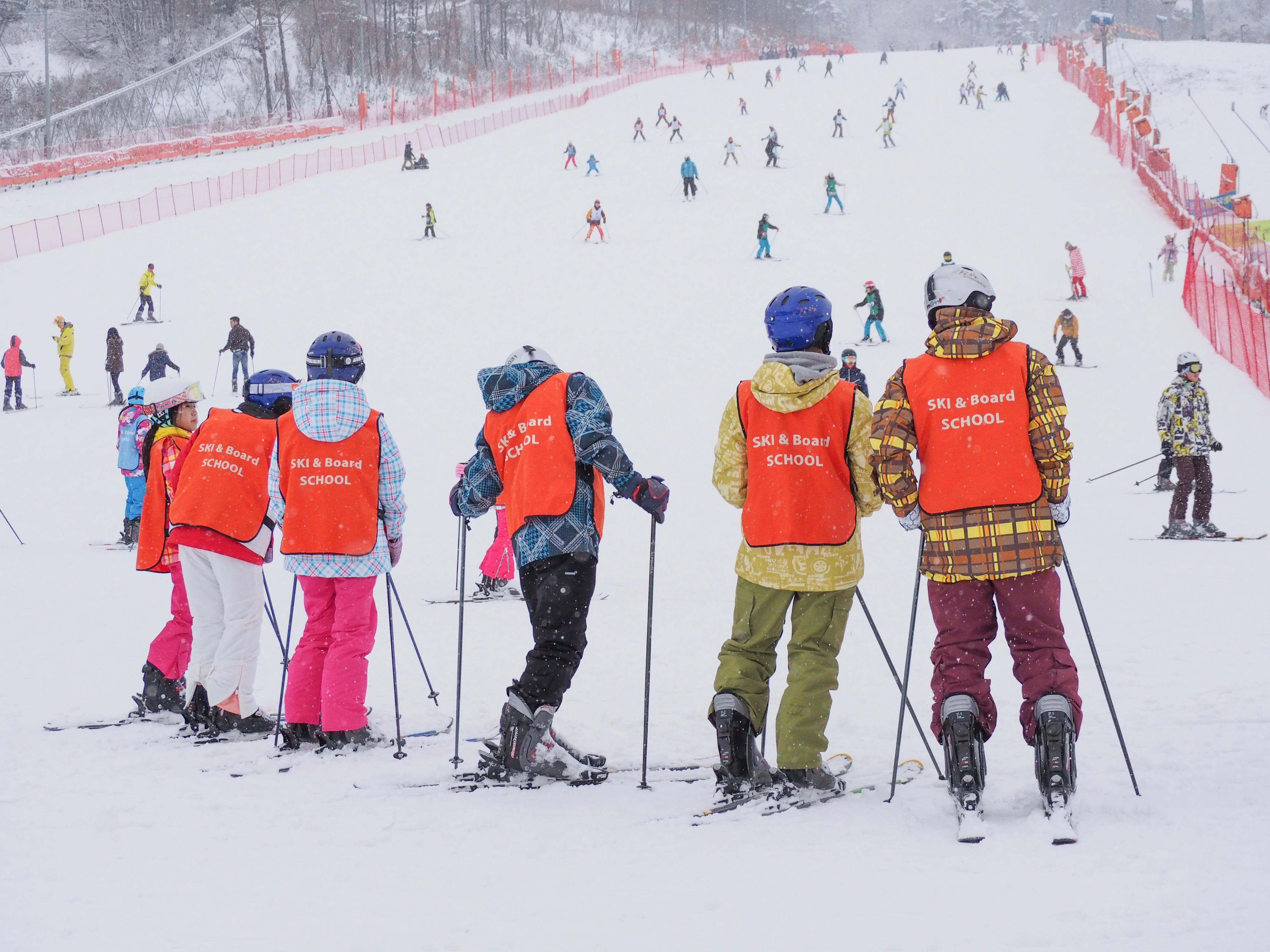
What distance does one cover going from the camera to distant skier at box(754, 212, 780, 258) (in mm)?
24250

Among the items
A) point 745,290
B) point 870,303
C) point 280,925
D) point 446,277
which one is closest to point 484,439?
point 280,925

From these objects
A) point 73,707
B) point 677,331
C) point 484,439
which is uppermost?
point 677,331

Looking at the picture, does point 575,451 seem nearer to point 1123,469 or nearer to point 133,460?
point 133,460

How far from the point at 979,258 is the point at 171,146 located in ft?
98.1

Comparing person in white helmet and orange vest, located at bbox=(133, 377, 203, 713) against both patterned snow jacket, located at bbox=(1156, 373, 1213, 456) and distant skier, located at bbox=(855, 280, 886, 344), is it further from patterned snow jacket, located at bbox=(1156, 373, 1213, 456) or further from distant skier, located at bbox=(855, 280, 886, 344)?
distant skier, located at bbox=(855, 280, 886, 344)

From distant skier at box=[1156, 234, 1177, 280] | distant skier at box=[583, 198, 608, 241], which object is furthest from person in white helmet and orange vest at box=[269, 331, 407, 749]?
distant skier at box=[583, 198, 608, 241]

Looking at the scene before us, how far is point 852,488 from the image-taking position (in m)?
3.81

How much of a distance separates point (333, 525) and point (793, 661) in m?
1.87

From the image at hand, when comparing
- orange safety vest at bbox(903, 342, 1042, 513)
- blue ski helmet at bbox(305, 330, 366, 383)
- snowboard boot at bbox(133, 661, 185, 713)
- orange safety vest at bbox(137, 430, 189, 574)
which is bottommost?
snowboard boot at bbox(133, 661, 185, 713)

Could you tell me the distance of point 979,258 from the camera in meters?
24.2

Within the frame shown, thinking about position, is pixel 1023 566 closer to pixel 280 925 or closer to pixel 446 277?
pixel 280 925

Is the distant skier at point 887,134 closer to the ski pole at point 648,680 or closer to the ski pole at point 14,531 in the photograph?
the ski pole at point 14,531

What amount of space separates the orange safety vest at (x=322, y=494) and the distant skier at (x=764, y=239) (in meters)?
20.6

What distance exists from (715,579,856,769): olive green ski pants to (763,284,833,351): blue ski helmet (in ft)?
2.73
